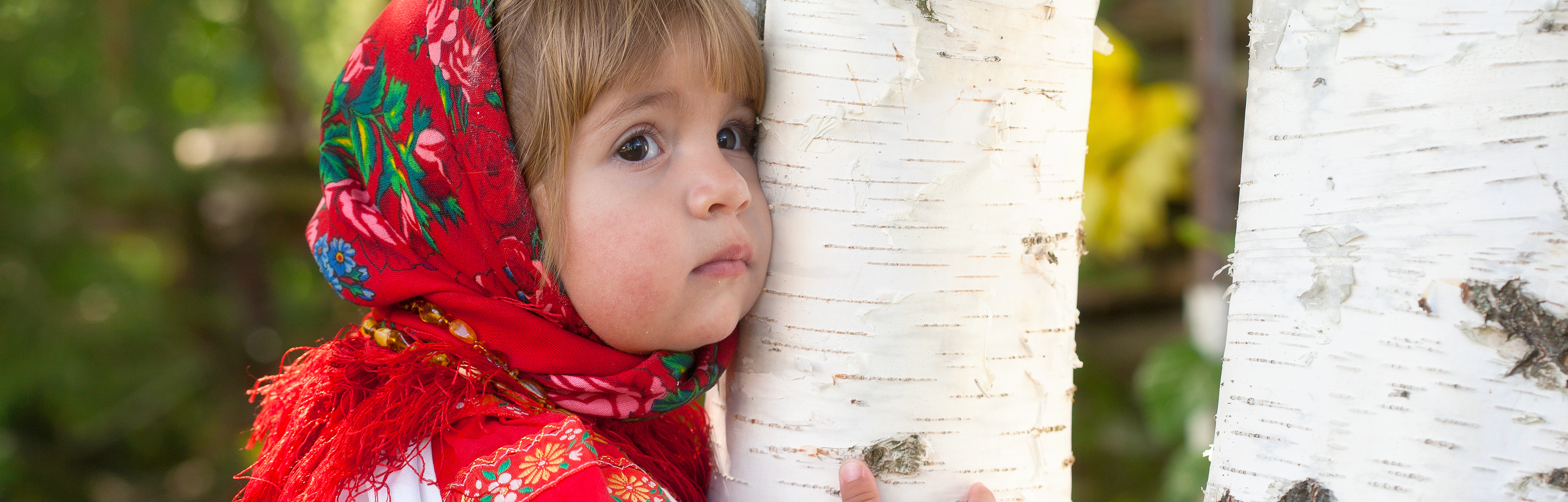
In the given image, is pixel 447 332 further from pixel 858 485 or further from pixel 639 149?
pixel 858 485

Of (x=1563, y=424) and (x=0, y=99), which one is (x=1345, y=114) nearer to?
(x=1563, y=424)

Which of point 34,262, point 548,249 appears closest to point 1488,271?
point 548,249

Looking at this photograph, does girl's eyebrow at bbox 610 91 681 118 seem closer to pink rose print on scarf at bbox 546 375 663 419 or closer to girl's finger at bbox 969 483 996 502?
pink rose print on scarf at bbox 546 375 663 419

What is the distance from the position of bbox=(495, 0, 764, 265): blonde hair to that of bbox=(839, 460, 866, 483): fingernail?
1.37 feet

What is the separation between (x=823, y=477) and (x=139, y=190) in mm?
3400

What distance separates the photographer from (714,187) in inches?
40.5

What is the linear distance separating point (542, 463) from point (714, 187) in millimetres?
358

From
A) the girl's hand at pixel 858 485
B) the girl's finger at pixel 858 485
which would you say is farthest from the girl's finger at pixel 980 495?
the girl's finger at pixel 858 485

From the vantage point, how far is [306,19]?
159 inches

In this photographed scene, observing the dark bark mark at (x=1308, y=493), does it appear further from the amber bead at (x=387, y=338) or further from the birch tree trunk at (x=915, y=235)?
the amber bead at (x=387, y=338)

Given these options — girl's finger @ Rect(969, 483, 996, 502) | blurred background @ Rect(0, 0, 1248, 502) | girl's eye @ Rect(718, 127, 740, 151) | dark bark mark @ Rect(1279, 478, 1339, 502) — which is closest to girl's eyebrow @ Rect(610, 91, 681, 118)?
girl's eye @ Rect(718, 127, 740, 151)

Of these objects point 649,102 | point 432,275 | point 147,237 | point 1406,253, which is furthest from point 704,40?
point 147,237

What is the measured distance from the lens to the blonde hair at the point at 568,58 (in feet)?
3.30

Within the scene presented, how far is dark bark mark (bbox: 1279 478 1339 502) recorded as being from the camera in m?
0.84
